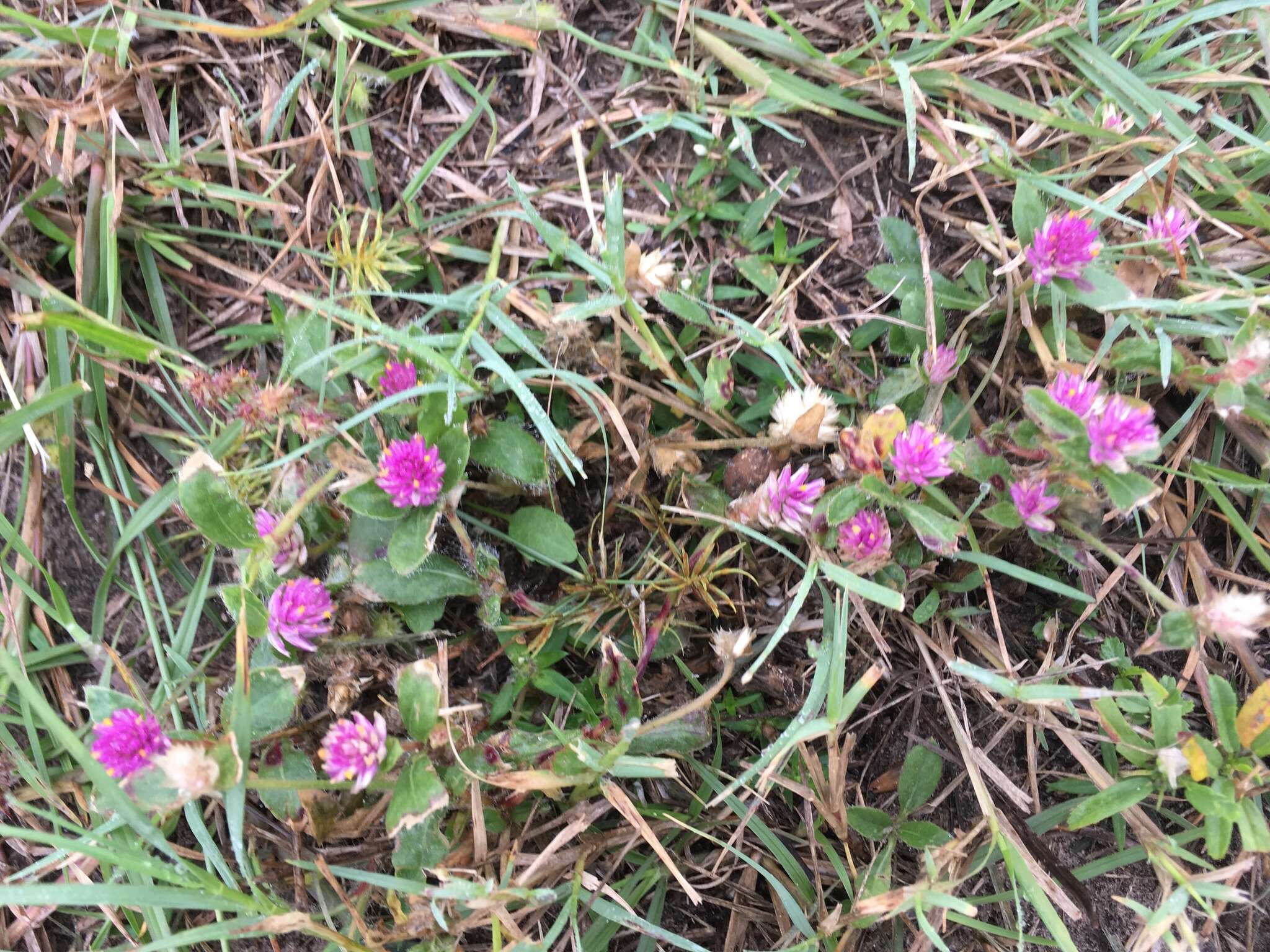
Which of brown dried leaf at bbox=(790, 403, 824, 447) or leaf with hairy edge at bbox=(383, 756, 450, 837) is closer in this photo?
leaf with hairy edge at bbox=(383, 756, 450, 837)

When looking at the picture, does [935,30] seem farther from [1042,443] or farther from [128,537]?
[128,537]

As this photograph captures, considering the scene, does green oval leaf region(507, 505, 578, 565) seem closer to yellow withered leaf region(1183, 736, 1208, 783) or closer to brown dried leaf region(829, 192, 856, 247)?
brown dried leaf region(829, 192, 856, 247)

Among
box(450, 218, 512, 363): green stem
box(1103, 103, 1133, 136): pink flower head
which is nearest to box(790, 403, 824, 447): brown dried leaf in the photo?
box(450, 218, 512, 363): green stem

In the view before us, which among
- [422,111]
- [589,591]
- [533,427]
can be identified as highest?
[422,111]

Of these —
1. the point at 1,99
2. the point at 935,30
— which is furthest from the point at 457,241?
the point at 935,30

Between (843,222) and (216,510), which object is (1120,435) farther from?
(216,510)
